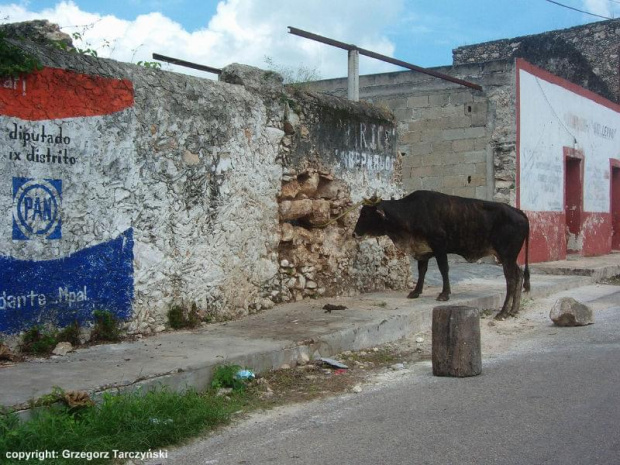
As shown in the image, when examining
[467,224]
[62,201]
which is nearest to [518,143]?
[467,224]

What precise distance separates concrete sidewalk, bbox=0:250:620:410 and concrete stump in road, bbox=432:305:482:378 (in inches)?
46.2

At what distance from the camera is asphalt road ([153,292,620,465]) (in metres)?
3.90

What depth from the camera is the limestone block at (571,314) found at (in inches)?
328

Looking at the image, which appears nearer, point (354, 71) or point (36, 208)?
point (36, 208)

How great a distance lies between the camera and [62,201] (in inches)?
235

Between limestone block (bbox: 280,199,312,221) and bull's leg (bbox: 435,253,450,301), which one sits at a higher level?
limestone block (bbox: 280,199,312,221)

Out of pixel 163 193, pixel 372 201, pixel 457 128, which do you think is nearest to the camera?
pixel 163 193

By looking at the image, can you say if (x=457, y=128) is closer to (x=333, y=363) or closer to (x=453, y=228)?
(x=453, y=228)

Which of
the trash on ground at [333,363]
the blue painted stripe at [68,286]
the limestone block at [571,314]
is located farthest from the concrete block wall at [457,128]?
the blue painted stripe at [68,286]

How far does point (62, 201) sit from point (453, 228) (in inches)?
200

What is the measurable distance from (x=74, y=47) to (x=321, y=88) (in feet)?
35.7

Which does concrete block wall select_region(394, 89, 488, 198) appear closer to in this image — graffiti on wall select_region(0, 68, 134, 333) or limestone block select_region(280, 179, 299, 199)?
limestone block select_region(280, 179, 299, 199)

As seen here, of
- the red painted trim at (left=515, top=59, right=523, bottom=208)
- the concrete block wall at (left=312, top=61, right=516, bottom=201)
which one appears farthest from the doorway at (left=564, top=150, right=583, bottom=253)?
the concrete block wall at (left=312, top=61, right=516, bottom=201)

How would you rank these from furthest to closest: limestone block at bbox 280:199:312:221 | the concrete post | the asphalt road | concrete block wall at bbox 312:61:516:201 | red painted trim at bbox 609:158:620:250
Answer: red painted trim at bbox 609:158:620:250 → concrete block wall at bbox 312:61:516:201 → the concrete post → limestone block at bbox 280:199:312:221 → the asphalt road
